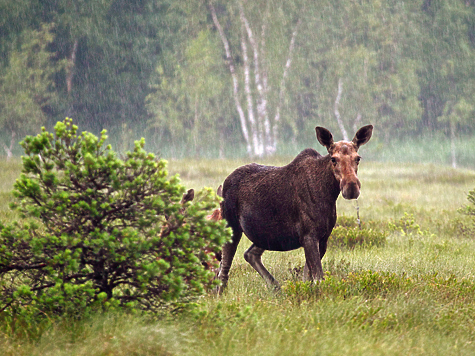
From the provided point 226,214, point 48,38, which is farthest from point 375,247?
point 48,38

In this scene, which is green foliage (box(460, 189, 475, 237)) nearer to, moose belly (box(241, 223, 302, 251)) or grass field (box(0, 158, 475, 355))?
grass field (box(0, 158, 475, 355))

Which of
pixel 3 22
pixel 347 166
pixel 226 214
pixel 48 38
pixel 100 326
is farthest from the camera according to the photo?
pixel 3 22

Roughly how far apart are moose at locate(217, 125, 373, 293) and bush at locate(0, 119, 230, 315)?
4.50 feet

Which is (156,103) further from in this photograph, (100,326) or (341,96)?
(100,326)

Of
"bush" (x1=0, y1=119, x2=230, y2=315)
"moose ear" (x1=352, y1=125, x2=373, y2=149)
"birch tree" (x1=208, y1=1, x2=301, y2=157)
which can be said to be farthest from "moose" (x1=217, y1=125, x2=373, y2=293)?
"birch tree" (x1=208, y1=1, x2=301, y2=157)

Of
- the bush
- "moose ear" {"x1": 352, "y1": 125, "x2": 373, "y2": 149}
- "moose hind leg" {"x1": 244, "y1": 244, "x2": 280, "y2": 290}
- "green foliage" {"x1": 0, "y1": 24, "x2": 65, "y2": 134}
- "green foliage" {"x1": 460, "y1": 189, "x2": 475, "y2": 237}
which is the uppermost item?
"green foliage" {"x1": 0, "y1": 24, "x2": 65, "y2": 134}

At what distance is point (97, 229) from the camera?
3.68m

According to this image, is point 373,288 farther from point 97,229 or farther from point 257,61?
point 257,61

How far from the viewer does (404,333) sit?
4.20 meters

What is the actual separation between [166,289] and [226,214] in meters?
1.97

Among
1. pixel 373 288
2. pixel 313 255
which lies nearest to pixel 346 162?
pixel 313 255

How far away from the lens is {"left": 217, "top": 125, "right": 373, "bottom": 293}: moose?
195 inches

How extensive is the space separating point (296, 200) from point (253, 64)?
3896 centimetres

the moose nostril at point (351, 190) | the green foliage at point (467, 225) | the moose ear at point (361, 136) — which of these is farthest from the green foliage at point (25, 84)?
the moose nostril at point (351, 190)
